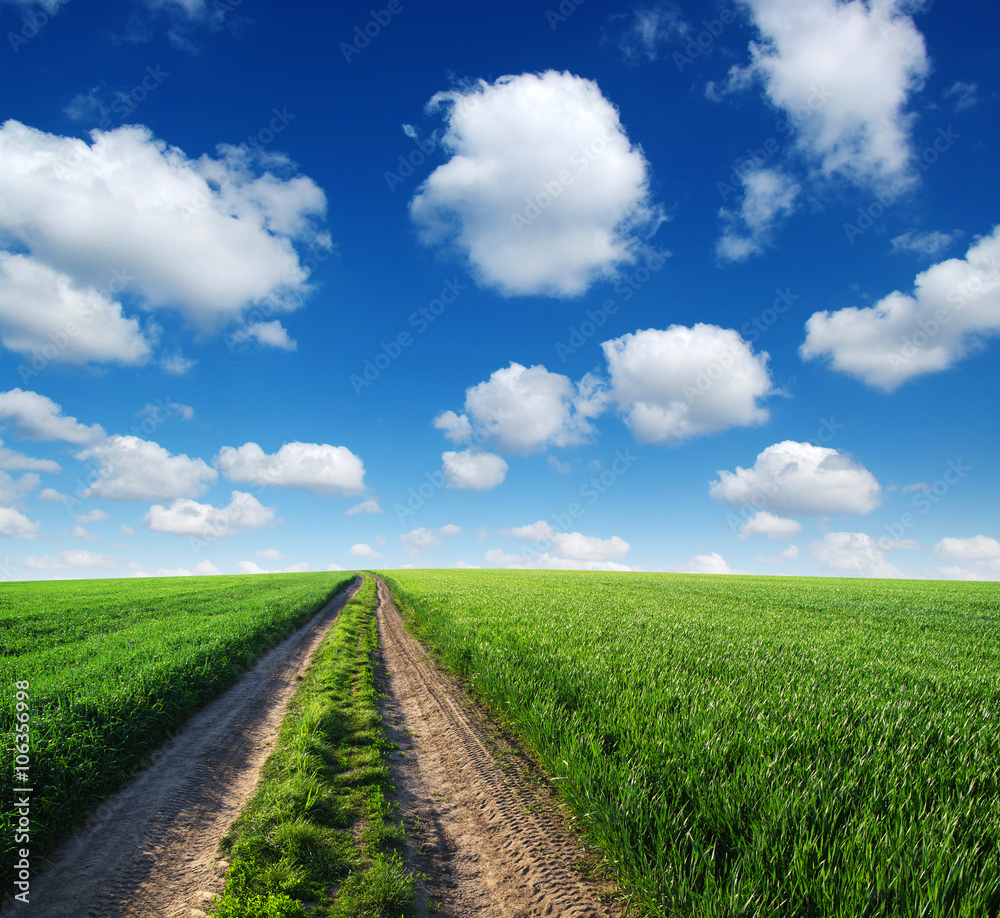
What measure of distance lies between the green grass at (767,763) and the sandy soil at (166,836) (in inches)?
152

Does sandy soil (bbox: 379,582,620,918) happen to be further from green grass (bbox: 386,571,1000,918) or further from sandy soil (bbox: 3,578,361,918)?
sandy soil (bbox: 3,578,361,918)

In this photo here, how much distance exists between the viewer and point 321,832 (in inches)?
180

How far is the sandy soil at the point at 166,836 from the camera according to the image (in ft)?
12.7

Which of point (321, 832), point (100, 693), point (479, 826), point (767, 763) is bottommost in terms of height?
point (479, 826)

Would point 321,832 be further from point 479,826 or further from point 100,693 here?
point 100,693

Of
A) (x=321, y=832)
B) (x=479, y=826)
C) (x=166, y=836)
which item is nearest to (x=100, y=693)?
(x=166, y=836)

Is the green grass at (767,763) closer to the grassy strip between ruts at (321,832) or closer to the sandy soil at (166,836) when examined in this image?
the grassy strip between ruts at (321,832)

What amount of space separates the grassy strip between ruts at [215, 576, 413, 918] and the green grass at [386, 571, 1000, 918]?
2129 millimetres

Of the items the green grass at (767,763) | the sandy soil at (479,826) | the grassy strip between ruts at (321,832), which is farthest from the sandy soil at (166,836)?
the green grass at (767,763)

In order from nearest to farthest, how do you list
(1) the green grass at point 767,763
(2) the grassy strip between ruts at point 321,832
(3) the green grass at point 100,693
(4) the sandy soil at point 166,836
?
(1) the green grass at point 767,763 < (2) the grassy strip between ruts at point 321,832 < (4) the sandy soil at point 166,836 < (3) the green grass at point 100,693

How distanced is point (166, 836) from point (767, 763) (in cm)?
634

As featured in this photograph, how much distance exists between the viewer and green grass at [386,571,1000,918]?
321 centimetres

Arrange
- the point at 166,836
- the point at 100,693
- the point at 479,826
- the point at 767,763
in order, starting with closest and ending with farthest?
the point at 767,763, the point at 166,836, the point at 479,826, the point at 100,693

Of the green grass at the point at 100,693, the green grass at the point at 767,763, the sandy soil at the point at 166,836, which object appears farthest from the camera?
the green grass at the point at 100,693
